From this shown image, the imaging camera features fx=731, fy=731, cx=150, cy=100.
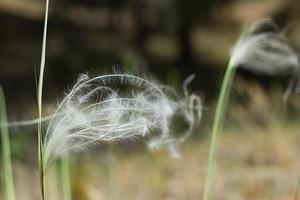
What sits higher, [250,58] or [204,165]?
[250,58]

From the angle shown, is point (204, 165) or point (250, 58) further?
point (204, 165)

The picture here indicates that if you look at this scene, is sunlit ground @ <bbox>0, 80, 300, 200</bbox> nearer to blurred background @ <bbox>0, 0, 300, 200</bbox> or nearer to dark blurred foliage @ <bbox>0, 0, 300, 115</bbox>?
blurred background @ <bbox>0, 0, 300, 200</bbox>

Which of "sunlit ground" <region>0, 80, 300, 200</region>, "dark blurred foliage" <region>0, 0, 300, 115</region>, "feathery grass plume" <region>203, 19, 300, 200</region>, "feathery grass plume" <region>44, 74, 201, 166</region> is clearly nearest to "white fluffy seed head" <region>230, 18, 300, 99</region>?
"feathery grass plume" <region>203, 19, 300, 200</region>

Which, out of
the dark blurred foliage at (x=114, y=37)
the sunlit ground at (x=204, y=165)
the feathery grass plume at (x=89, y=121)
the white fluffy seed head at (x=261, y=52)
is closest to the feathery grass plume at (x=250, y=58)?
the white fluffy seed head at (x=261, y=52)

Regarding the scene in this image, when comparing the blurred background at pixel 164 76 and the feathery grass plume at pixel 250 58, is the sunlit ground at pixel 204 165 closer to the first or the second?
the blurred background at pixel 164 76

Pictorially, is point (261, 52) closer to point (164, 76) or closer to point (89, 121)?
point (89, 121)

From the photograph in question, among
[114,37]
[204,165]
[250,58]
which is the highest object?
[250,58]

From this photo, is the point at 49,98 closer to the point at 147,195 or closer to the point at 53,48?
the point at 53,48

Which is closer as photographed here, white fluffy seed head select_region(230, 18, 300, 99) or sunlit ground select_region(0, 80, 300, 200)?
white fluffy seed head select_region(230, 18, 300, 99)

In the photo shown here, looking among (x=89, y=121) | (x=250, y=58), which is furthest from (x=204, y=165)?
(x=89, y=121)
